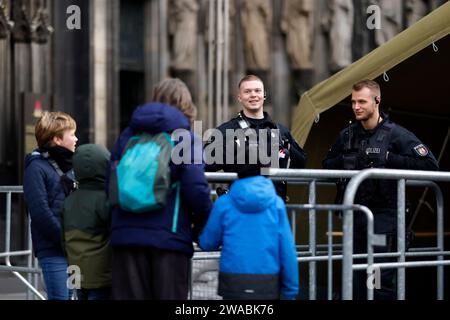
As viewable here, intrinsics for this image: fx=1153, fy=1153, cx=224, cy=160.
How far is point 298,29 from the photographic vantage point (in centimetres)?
2206

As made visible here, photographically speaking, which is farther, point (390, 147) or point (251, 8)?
point (251, 8)

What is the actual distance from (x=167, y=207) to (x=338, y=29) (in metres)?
16.9

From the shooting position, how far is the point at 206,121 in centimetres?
1997

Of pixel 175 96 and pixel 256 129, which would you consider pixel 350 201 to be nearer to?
pixel 175 96

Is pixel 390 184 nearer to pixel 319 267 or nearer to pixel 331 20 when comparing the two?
pixel 319 267

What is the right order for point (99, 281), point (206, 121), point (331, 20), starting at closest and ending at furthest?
1. point (99, 281)
2. point (206, 121)
3. point (331, 20)

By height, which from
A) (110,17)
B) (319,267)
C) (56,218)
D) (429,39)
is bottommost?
(319,267)

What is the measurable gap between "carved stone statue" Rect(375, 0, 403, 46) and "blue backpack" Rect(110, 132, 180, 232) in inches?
696

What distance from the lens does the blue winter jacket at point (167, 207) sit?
5941 mm

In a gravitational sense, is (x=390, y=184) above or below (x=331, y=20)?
below

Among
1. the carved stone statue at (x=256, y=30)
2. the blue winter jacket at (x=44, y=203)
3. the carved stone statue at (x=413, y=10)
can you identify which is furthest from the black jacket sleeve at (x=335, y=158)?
the carved stone statue at (x=413, y=10)

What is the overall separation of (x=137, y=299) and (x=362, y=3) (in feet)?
57.1

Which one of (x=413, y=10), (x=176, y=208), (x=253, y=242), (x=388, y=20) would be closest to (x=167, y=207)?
(x=176, y=208)

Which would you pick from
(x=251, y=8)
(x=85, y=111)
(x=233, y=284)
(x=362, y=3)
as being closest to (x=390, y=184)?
(x=233, y=284)
